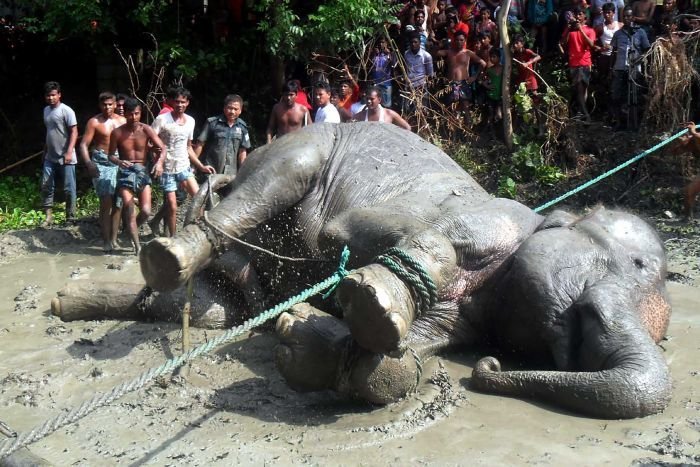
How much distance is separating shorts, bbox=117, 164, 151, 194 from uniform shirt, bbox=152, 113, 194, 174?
219mm

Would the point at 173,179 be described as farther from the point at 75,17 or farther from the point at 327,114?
the point at 75,17

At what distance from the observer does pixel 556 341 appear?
4.58 meters

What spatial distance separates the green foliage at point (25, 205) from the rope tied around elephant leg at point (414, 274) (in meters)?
6.51

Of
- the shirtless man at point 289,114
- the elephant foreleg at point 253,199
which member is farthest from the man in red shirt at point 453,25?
the elephant foreleg at point 253,199

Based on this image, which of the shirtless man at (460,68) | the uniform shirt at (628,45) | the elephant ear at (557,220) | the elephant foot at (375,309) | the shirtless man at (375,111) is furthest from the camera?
the shirtless man at (460,68)

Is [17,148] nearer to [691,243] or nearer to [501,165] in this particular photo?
[501,165]

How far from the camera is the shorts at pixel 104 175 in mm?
8766

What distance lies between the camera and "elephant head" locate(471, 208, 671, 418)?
13.5ft

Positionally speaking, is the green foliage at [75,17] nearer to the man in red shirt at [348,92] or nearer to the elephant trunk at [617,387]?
the man in red shirt at [348,92]

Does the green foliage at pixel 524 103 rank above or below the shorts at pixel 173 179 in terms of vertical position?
above

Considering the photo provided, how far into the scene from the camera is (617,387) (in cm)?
407

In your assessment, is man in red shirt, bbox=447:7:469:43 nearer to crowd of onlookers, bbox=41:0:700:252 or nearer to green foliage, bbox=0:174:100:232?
crowd of onlookers, bbox=41:0:700:252

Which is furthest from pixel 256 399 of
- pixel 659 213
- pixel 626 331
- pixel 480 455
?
pixel 659 213

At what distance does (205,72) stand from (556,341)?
9.32m
